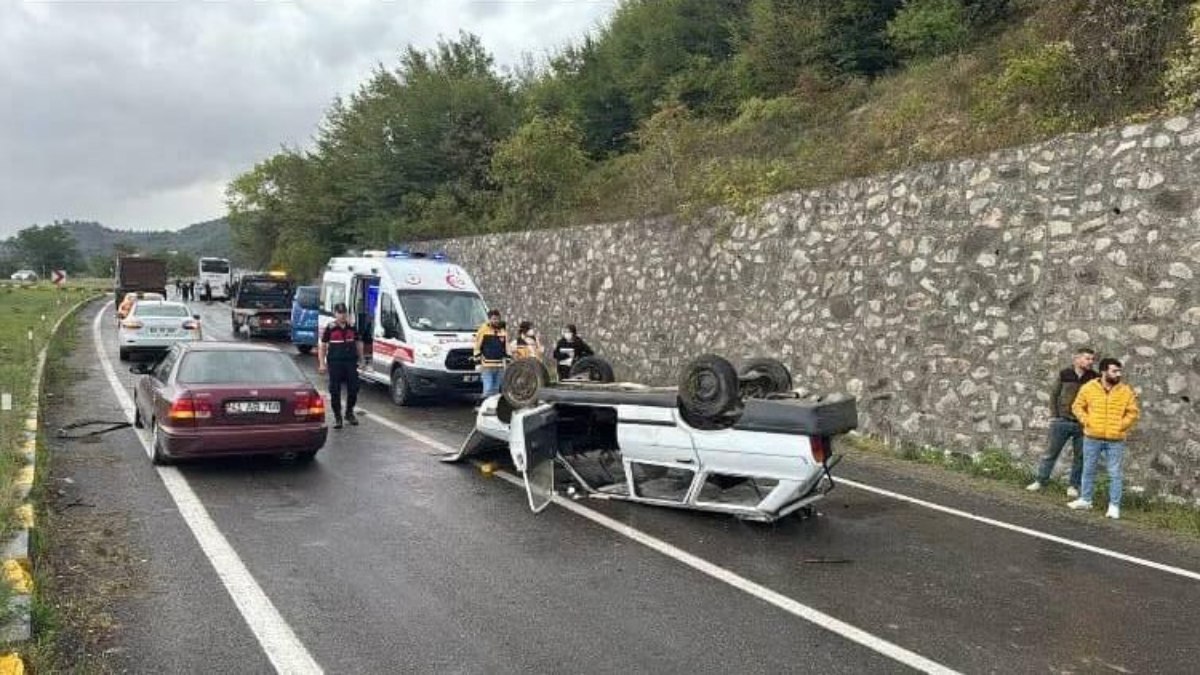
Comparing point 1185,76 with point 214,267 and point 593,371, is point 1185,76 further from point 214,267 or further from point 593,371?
point 214,267

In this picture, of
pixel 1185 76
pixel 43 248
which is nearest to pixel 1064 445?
pixel 1185 76

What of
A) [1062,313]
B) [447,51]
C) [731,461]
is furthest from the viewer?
[447,51]

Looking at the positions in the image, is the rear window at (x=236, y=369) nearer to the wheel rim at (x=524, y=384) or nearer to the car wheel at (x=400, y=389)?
the wheel rim at (x=524, y=384)

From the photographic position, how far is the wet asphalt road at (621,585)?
5.14 m

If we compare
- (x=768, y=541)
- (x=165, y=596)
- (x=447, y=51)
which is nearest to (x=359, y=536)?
(x=165, y=596)

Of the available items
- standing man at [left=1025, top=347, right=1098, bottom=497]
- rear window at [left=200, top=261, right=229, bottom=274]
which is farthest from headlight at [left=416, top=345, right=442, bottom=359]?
rear window at [left=200, top=261, right=229, bottom=274]

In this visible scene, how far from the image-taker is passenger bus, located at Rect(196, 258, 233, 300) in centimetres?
5697

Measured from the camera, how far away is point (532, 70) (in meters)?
36.8

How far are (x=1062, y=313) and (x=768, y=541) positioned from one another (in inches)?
192

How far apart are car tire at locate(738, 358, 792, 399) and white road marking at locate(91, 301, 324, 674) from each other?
15.1 ft

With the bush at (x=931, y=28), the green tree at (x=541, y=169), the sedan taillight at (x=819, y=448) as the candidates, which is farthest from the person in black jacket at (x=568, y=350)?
the bush at (x=931, y=28)

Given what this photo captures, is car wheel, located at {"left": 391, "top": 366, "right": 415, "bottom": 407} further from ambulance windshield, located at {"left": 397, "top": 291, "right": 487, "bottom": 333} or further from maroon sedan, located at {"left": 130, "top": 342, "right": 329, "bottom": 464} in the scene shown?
maroon sedan, located at {"left": 130, "top": 342, "right": 329, "bottom": 464}

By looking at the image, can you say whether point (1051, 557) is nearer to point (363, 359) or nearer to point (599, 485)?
point (599, 485)

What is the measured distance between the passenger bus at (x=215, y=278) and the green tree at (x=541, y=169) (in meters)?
37.7
